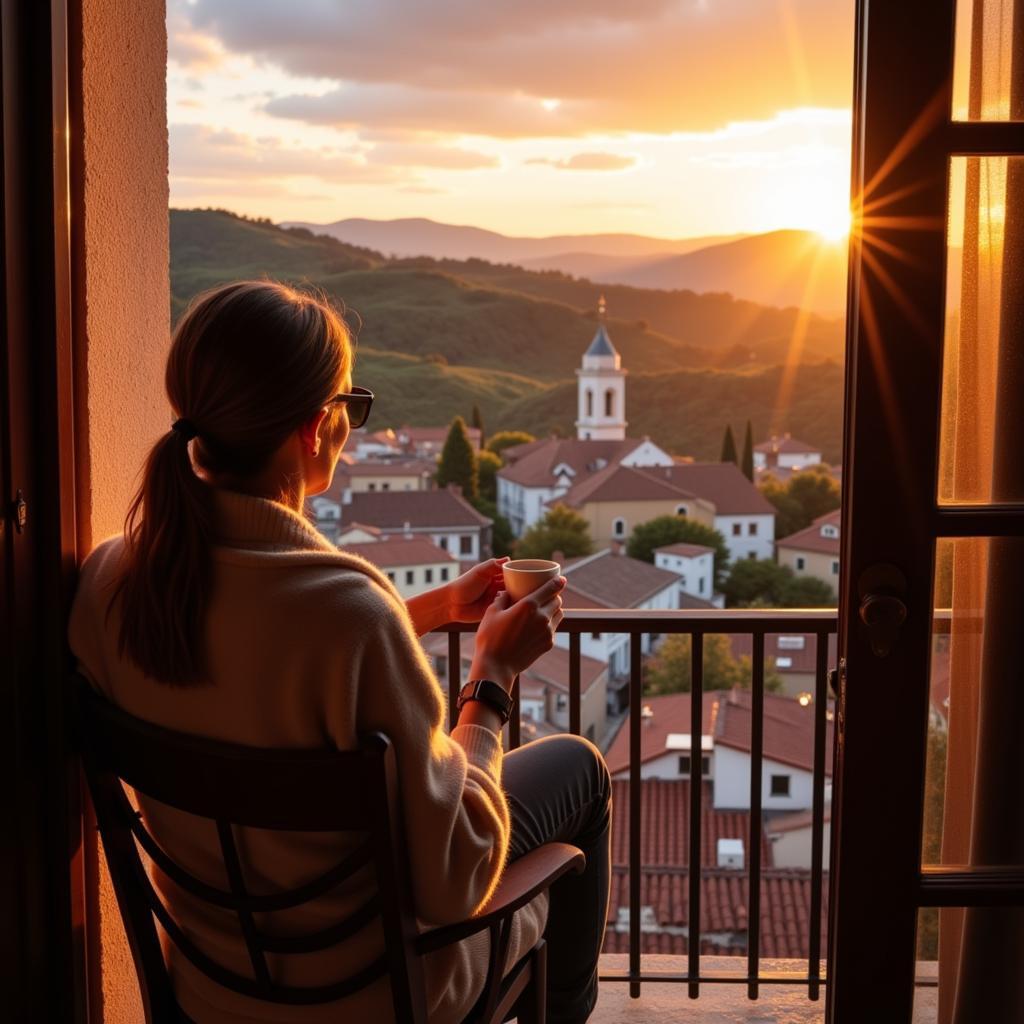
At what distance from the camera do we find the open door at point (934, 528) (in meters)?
1.33

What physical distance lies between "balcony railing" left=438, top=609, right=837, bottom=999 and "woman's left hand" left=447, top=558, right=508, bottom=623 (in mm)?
Answer: 361

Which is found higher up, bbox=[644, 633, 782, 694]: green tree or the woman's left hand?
the woman's left hand

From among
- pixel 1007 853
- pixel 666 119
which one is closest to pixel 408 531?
pixel 666 119

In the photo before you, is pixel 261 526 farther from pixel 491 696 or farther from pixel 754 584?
pixel 754 584

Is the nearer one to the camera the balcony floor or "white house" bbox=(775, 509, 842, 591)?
the balcony floor

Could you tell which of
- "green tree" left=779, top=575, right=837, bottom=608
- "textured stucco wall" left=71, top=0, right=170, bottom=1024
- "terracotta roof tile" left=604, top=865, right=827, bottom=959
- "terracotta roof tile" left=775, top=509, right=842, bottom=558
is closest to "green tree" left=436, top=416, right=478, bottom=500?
"terracotta roof tile" left=775, top=509, right=842, bottom=558

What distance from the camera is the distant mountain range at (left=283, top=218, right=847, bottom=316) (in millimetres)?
46562

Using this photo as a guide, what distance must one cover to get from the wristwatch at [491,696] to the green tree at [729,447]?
47.5m

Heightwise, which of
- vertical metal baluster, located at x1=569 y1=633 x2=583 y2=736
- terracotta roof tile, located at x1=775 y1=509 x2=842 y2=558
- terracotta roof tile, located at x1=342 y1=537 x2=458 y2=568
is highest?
vertical metal baluster, located at x1=569 y1=633 x2=583 y2=736

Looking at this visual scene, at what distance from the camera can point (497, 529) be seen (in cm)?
4828

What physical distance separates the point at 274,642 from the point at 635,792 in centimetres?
135

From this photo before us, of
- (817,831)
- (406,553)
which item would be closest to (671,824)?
(406,553)

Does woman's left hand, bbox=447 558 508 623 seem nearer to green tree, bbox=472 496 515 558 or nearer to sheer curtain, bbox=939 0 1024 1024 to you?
sheer curtain, bbox=939 0 1024 1024

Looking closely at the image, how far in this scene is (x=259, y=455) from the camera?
1155 millimetres
